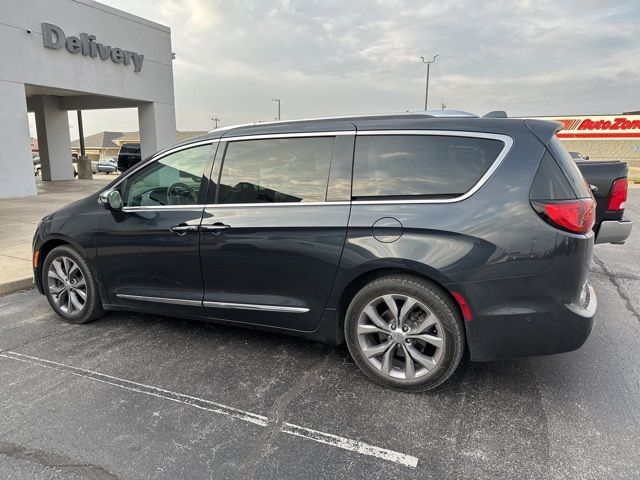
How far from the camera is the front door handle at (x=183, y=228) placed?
11.6 feet

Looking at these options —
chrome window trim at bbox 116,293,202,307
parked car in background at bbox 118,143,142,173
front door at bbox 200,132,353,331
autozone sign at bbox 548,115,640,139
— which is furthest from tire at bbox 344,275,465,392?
autozone sign at bbox 548,115,640,139

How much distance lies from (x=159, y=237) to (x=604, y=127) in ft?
157

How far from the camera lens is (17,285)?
539 centimetres

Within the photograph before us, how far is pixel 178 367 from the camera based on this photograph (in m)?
3.46

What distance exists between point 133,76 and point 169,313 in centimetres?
1580

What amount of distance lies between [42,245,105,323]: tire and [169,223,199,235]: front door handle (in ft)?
3.67

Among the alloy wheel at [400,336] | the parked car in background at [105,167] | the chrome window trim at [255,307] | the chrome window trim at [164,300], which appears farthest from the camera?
the parked car in background at [105,167]

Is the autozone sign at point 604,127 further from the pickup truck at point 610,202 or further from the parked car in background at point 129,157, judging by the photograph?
the pickup truck at point 610,202

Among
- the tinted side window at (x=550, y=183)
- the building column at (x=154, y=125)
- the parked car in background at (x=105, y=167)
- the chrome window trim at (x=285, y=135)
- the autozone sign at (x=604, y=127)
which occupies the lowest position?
the parked car in background at (x=105, y=167)

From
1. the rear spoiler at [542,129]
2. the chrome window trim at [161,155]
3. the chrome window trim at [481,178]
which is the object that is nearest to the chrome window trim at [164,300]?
the chrome window trim at [161,155]

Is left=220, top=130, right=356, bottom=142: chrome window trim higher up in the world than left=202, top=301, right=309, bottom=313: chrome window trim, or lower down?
higher up

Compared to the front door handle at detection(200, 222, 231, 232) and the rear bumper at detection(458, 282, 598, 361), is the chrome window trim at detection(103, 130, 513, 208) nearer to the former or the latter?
the front door handle at detection(200, 222, 231, 232)

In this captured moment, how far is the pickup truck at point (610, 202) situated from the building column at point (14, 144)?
1459cm

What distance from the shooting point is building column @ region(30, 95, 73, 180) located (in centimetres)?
1986
